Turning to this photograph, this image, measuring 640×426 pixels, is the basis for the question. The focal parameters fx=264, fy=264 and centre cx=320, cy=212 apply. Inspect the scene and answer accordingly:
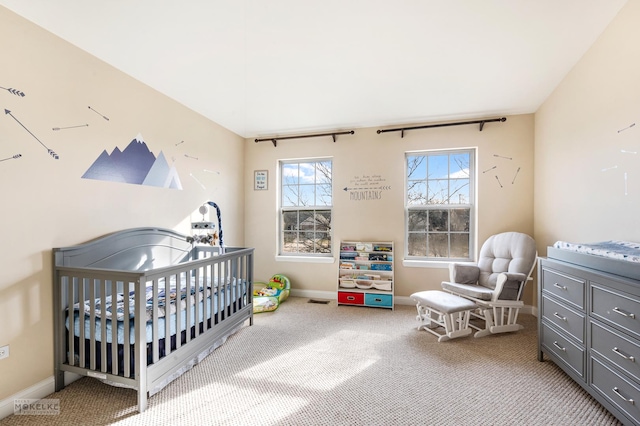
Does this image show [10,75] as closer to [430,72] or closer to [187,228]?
[187,228]

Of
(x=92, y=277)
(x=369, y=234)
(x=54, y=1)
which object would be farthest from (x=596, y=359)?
(x=54, y=1)

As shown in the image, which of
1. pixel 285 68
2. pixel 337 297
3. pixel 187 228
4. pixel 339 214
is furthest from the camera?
pixel 339 214

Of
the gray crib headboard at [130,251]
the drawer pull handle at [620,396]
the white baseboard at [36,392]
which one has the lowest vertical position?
the white baseboard at [36,392]

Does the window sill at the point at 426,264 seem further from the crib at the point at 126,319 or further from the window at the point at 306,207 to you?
the crib at the point at 126,319

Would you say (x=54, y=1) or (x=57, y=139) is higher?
(x=54, y=1)

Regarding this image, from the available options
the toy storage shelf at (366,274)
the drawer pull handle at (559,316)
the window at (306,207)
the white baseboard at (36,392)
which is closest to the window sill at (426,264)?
the toy storage shelf at (366,274)

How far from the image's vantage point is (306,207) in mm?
3807

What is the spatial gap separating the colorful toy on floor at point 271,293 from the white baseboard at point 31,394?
1.70 m

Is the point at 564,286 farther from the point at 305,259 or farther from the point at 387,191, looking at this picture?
the point at 305,259

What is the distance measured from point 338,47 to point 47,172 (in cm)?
213

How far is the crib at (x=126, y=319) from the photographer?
61.1 inches

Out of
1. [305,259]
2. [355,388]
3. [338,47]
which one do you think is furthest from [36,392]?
[338,47]

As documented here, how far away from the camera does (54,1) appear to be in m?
1.49

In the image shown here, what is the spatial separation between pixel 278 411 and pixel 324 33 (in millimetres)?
2418
